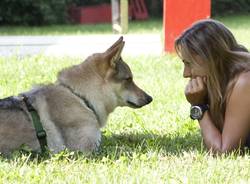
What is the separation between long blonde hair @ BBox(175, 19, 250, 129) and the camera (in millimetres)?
4445

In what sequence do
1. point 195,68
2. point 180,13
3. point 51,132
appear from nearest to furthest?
point 195,68 < point 51,132 < point 180,13

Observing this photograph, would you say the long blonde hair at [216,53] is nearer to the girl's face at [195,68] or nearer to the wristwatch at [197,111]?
the girl's face at [195,68]

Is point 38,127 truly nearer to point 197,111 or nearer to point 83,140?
point 83,140

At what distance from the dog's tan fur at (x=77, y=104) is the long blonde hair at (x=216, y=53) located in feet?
2.20

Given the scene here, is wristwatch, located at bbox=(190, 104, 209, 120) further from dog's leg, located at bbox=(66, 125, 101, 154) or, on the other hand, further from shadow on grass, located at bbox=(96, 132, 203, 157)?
dog's leg, located at bbox=(66, 125, 101, 154)

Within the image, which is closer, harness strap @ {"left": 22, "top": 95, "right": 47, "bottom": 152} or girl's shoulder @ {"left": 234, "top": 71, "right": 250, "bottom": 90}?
girl's shoulder @ {"left": 234, "top": 71, "right": 250, "bottom": 90}

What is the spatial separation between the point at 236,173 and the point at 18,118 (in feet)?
5.51

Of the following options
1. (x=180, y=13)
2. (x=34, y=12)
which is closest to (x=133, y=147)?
(x=180, y=13)

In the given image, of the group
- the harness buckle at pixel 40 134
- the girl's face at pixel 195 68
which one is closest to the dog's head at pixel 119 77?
the girl's face at pixel 195 68

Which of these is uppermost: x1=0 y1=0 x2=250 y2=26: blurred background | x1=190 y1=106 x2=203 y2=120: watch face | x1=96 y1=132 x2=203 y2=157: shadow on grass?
x1=190 y1=106 x2=203 y2=120: watch face

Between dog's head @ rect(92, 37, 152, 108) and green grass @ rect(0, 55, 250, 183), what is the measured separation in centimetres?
37

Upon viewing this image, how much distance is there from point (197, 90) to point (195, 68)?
8.5 inches

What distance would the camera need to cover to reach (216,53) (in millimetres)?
4457

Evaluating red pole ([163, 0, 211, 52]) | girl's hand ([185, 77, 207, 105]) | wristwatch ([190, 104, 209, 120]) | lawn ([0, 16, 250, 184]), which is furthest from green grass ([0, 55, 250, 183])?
red pole ([163, 0, 211, 52])
